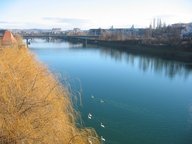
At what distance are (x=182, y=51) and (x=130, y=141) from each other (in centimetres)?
3083

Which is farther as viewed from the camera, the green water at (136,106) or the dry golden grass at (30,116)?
the green water at (136,106)

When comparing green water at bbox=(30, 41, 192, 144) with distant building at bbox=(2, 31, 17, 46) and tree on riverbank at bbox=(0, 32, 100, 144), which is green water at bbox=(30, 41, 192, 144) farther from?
distant building at bbox=(2, 31, 17, 46)

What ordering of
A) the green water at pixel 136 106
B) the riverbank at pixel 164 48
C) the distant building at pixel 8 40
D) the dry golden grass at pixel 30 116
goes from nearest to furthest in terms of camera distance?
1. the dry golden grass at pixel 30 116
2. the green water at pixel 136 106
3. the distant building at pixel 8 40
4. the riverbank at pixel 164 48

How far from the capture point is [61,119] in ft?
14.8

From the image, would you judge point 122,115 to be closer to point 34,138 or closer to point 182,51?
point 34,138

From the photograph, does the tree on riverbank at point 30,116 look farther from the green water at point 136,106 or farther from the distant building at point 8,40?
the distant building at point 8,40

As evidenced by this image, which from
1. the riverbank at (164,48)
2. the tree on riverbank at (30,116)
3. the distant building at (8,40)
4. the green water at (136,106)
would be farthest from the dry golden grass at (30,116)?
the riverbank at (164,48)

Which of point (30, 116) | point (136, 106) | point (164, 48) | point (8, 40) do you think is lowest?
point (136, 106)

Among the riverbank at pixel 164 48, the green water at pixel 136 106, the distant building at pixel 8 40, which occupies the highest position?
the distant building at pixel 8 40

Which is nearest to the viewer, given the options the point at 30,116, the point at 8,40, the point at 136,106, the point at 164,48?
the point at 30,116

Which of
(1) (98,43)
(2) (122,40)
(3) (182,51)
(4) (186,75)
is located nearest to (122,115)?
(4) (186,75)

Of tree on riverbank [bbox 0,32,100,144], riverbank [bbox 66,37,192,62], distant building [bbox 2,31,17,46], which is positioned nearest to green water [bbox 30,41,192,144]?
tree on riverbank [bbox 0,32,100,144]

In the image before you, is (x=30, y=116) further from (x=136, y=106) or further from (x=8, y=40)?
(x=8, y=40)

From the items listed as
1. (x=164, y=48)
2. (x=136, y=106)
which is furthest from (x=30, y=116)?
(x=164, y=48)
